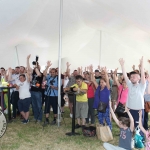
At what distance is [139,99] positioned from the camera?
3.20m

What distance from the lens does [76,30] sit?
7.84 m

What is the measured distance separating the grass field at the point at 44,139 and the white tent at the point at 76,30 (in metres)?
2.24

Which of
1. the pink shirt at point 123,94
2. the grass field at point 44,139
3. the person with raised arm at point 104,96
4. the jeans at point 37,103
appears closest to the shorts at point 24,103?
the jeans at point 37,103

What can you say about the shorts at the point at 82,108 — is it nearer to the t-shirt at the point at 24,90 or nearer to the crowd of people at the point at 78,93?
the crowd of people at the point at 78,93

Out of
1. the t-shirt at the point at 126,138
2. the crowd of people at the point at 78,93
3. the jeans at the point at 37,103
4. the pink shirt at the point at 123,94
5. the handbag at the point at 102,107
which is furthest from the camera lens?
the jeans at the point at 37,103

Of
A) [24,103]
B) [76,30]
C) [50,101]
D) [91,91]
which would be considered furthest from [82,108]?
[76,30]

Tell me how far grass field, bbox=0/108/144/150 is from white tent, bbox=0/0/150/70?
7.35 ft

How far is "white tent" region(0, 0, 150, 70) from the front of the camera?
4.26 meters

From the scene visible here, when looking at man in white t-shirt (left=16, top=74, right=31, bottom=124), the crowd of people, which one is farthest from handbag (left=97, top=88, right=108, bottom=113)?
man in white t-shirt (left=16, top=74, right=31, bottom=124)

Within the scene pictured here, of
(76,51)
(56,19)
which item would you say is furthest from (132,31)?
(76,51)

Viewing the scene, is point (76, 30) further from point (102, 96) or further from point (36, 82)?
point (102, 96)

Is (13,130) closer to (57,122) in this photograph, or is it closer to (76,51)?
(57,122)

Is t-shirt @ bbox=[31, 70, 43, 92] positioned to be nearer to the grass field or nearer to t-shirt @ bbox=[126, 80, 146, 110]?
the grass field

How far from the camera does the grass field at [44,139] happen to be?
137 inches
